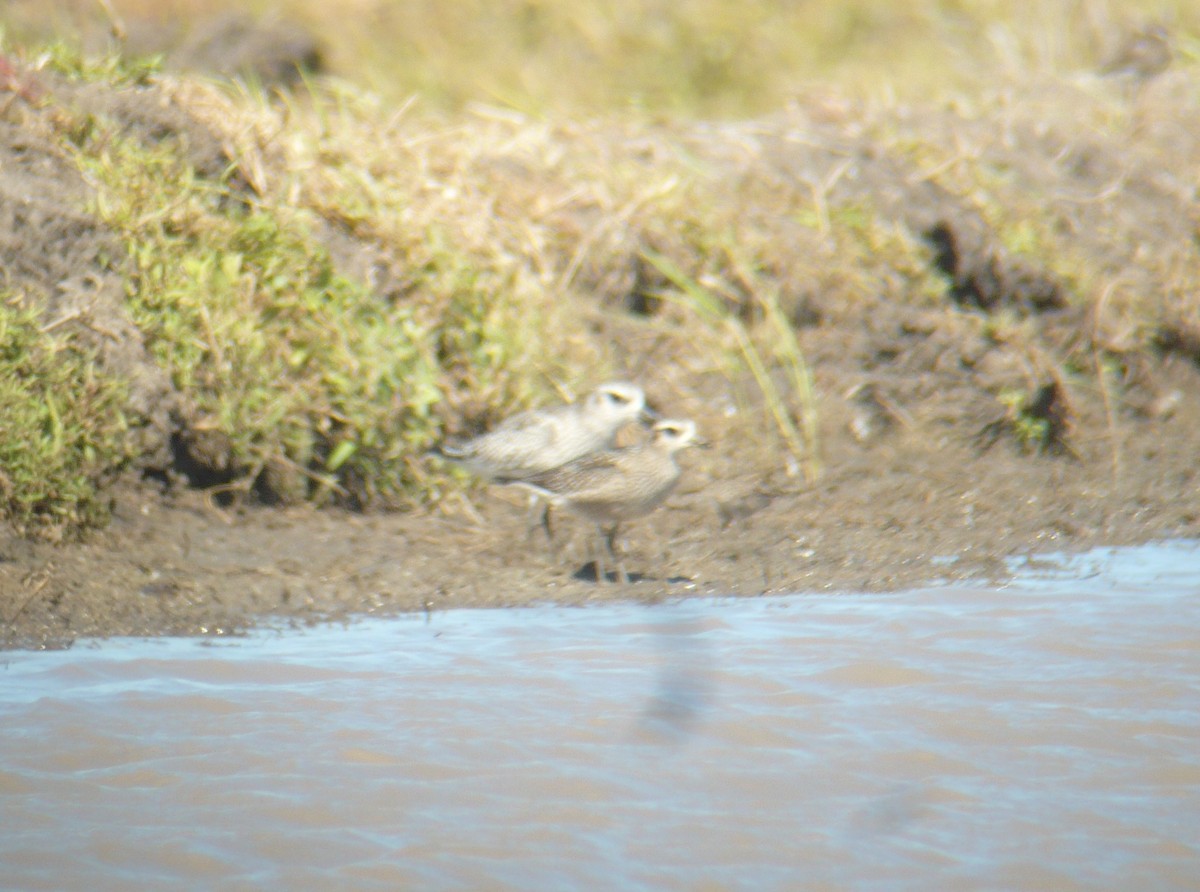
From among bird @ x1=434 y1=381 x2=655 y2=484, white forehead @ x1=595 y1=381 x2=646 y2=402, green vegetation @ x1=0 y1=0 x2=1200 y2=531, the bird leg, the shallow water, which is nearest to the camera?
the shallow water

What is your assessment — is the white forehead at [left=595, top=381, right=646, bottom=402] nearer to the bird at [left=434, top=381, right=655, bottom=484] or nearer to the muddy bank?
the bird at [left=434, top=381, right=655, bottom=484]

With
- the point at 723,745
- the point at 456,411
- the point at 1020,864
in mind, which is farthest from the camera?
the point at 456,411

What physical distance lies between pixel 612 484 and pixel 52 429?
208 centimetres

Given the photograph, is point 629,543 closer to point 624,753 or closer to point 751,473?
point 751,473

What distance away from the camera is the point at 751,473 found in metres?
7.11

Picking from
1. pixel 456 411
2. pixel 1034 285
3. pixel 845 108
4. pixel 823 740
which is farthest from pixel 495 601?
pixel 845 108

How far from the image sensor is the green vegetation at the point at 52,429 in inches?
218

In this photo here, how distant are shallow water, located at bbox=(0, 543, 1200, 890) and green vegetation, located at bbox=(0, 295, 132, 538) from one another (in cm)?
86

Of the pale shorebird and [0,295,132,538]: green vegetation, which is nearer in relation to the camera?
[0,295,132,538]: green vegetation

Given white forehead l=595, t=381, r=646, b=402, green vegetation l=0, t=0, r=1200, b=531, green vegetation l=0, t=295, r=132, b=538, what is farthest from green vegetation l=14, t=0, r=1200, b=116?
green vegetation l=0, t=295, r=132, b=538

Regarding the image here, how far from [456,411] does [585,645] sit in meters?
1.85

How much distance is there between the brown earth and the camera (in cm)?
564

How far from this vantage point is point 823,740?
14.2 ft

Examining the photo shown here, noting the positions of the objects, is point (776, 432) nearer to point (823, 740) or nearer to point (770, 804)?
point (823, 740)
